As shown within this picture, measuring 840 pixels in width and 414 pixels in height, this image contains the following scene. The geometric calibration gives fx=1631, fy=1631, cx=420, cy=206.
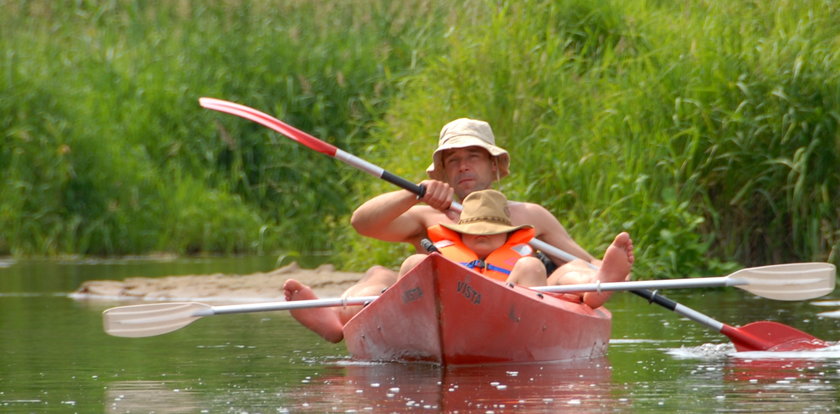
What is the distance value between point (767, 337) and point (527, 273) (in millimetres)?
1134

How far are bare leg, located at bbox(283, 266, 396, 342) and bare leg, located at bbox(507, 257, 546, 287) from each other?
61 centimetres

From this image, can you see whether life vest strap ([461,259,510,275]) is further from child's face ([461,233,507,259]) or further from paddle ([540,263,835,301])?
paddle ([540,263,835,301])

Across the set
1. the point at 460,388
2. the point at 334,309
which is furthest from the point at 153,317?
the point at 460,388

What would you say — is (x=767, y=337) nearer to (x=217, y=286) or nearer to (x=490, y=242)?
(x=490, y=242)

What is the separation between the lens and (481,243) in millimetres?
6141

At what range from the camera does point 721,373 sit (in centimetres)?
573

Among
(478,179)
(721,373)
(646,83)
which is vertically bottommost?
(721,373)

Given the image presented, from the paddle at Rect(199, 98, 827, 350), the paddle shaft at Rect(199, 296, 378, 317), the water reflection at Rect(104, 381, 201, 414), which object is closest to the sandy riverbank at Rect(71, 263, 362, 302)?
the paddle at Rect(199, 98, 827, 350)

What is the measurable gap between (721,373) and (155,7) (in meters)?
10.3

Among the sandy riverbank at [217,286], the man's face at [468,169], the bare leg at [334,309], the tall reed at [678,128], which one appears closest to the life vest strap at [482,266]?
the bare leg at [334,309]

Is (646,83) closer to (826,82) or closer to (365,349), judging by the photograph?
(826,82)

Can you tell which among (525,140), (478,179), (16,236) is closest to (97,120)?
(16,236)

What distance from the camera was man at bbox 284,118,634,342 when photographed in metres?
6.39

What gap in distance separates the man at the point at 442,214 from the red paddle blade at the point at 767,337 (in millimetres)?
668
